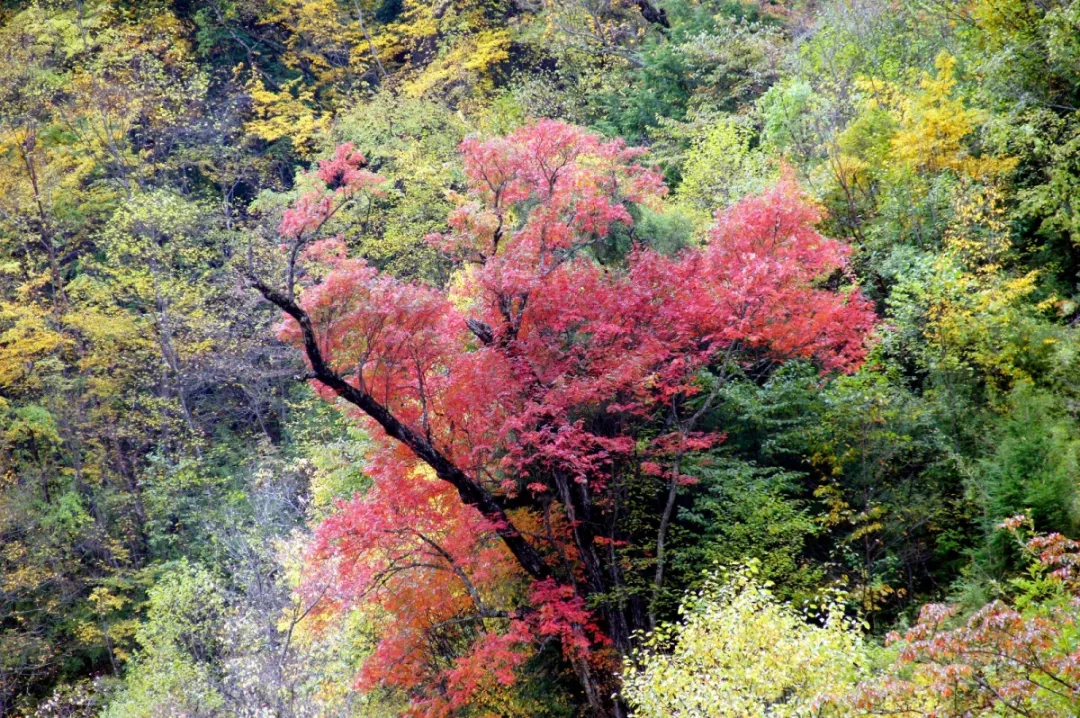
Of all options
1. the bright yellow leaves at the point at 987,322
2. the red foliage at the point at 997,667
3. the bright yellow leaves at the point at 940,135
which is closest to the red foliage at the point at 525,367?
the bright yellow leaves at the point at 987,322

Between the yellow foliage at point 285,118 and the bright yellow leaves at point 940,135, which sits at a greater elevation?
the bright yellow leaves at point 940,135

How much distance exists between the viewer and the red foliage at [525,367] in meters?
8.68

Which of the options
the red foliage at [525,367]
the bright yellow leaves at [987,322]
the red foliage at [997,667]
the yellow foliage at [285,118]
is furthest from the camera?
the yellow foliage at [285,118]

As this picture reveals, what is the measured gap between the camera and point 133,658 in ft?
57.7

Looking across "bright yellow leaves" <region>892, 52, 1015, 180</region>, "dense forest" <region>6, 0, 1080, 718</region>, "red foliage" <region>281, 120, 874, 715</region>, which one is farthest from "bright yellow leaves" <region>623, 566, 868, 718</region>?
"bright yellow leaves" <region>892, 52, 1015, 180</region>

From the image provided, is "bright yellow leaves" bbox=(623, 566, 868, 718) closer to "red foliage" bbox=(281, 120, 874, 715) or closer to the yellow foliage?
"red foliage" bbox=(281, 120, 874, 715)

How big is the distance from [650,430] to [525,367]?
2238 millimetres

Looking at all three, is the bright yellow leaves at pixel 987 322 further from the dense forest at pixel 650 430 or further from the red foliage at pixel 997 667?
the red foliage at pixel 997 667

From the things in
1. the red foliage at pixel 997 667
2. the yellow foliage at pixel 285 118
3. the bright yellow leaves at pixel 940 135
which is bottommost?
the yellow foliage at pixel 285 118

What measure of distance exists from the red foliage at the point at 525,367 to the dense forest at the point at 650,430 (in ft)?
0.18

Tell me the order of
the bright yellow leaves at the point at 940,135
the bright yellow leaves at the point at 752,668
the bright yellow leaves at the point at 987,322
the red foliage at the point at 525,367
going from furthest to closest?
the bright yellow leaves at the point at 940,135, the bright yellow leaves at the point at 987,322, the red foliage at the point at 525,367, the bright yellow leaves at the point at 752,668

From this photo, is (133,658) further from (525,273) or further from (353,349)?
(525,273)

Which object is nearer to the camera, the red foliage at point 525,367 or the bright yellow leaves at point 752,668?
the bright yellow leaves at point 752,668

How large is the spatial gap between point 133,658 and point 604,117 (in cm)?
1794
